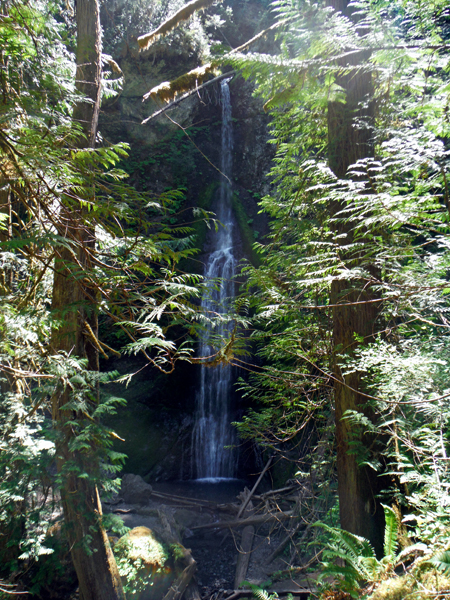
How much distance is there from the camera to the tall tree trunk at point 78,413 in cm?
410

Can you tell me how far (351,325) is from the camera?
390cm

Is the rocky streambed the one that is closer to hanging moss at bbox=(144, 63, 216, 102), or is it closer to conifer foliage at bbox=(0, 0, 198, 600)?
conifer foliage at bbox=(0, 0, 198, 600)

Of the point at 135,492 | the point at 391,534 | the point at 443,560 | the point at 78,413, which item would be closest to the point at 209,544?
the point at 135,492

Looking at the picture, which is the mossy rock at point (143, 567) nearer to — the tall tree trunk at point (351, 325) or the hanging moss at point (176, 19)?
the tall tree trunk at point (351, 325)

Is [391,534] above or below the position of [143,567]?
above

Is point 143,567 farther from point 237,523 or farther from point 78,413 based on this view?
point 78,413

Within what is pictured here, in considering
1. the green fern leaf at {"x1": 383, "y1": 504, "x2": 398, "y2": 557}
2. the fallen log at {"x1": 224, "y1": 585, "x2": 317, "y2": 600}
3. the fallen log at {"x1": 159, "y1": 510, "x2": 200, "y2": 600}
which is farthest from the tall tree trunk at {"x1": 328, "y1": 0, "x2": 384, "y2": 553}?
the fallen log at {"x1": 159, "y1": 510, "x2": 200, "y2": 600}

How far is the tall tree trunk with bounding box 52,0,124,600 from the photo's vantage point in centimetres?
410

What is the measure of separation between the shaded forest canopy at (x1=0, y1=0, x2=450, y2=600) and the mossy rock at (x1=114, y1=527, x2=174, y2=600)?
0.13 ft

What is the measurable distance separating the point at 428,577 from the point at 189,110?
17.6m

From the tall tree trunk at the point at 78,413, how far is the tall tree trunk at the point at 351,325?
266cm

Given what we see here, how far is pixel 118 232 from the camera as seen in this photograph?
4508mm

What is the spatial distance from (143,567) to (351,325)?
5.24 metres

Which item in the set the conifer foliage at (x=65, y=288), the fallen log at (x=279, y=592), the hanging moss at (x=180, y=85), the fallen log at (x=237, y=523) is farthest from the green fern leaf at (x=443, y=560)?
the fallen log at (x=237, y=523)
